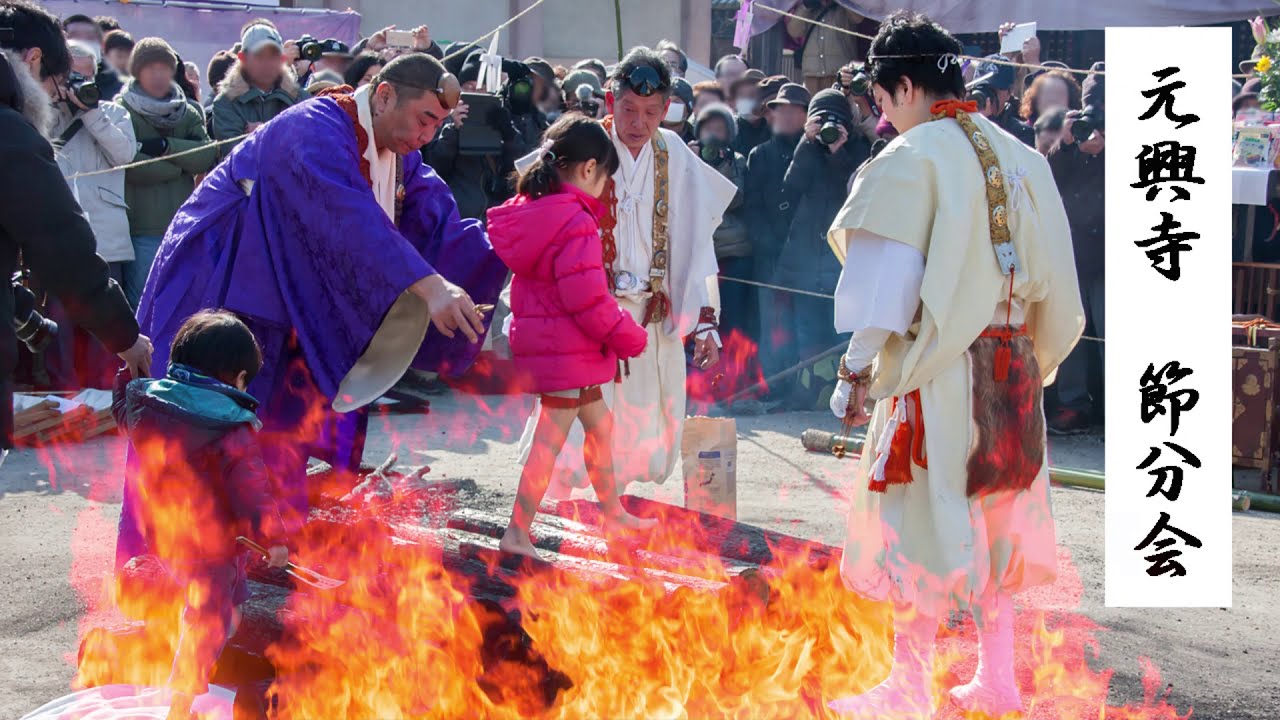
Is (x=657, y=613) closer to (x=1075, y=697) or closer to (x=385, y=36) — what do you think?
(x=1075, y=697)

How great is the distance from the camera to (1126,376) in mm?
4906

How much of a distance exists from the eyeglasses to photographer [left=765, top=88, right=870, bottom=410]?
3.19 m

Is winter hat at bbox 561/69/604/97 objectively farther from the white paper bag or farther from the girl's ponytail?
the girl's ponytail

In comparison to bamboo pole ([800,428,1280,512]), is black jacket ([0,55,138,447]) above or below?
above

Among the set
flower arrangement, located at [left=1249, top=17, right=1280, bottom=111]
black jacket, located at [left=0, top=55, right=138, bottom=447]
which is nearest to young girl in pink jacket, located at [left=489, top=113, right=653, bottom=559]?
black jacket, located at [left=0, top=55, right=138, bottom=447]

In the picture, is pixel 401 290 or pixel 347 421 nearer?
pixel 401 290

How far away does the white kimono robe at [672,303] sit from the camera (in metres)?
5.39

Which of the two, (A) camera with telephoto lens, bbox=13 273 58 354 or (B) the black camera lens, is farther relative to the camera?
(B) the black camera lens

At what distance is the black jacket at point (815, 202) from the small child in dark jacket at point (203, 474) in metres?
5.24

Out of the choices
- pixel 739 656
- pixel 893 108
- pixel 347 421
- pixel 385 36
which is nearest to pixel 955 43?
pixel 893 108

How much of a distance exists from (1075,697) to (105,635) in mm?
3033

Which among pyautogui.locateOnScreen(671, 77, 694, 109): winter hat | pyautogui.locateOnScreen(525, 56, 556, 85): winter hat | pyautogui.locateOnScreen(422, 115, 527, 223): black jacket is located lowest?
pyautogui.locateOnScreen(422, 115, 527, 223): black jacket

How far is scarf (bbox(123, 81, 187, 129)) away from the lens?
7961 millimetres

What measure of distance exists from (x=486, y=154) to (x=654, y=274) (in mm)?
3401
